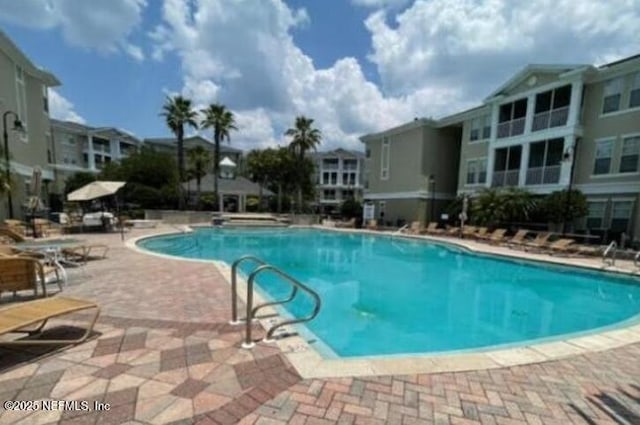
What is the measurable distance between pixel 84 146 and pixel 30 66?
37117 millimetres

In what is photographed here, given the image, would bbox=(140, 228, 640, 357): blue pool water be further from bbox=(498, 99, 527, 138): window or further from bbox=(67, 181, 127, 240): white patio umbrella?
bbox=(498, 99, 527, 138): window

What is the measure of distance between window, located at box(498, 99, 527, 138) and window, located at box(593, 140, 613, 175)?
4.28m

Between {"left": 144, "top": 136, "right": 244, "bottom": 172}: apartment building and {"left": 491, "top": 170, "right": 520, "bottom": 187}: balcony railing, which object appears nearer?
{"left": 491, "top": 170, "right": 520, "bottom": 187}: balcony railing

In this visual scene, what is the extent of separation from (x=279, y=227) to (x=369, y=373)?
2398cm

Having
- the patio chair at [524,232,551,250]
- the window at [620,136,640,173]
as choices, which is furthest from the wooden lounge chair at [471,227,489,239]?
the window at [620,136,640,173]

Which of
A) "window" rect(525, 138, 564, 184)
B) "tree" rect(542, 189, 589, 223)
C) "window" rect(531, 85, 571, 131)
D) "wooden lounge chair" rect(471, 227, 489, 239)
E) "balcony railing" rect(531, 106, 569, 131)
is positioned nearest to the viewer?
"tree" rect(542, 189, 589, 223)

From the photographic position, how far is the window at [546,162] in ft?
61.3

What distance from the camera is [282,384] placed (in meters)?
3.10

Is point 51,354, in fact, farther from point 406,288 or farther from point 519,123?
point 519,123

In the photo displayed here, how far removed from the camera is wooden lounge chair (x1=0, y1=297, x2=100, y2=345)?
3.18 m

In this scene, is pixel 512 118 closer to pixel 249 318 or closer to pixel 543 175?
pixel 543 175

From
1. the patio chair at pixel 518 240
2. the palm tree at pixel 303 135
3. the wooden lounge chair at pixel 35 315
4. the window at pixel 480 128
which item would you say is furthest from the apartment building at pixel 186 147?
the wooden lounge chair at pixel 35 315

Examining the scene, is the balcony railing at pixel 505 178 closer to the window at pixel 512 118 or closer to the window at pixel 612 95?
the window at pixel 512 118

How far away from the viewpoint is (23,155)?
1959cm
